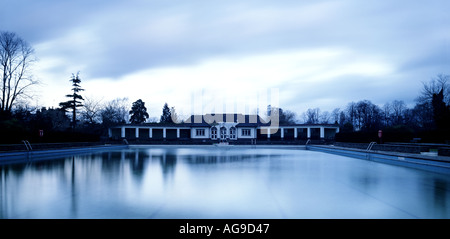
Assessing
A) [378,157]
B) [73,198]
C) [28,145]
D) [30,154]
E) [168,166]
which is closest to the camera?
[73,198]

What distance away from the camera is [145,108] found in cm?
→ 5316

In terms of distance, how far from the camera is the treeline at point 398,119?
760 inches

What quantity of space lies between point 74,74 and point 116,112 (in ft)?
27.2

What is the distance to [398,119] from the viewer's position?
1987 inches

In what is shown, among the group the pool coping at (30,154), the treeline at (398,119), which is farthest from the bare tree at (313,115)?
the pool coping at (30,154)

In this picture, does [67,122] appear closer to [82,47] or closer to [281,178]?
[82,47]

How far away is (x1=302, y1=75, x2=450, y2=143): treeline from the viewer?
1930cm

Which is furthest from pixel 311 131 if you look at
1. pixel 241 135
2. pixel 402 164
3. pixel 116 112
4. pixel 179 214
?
pixel 179 214

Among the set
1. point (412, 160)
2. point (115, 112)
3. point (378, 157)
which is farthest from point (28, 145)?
point (115, 112)

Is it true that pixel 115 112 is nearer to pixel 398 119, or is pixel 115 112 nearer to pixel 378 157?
pixel 378 157

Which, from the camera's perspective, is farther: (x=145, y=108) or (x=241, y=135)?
(x=145, y=108)

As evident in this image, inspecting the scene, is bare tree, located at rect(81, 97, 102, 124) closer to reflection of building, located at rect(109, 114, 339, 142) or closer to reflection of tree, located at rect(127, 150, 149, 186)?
reflection of building, located at rect(109, 114, 339, 142)

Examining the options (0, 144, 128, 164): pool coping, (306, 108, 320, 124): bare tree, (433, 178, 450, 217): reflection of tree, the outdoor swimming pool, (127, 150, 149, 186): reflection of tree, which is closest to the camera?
the outdoor swimming pool

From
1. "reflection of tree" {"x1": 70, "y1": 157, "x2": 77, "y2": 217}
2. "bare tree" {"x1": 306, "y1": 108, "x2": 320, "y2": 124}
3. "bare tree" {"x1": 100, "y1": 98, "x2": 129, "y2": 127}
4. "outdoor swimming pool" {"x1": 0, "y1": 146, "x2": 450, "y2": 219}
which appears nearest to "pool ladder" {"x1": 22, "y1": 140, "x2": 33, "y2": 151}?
"outdoor swimming pool" {"x1": 0, "y1": 146, "x2": 450, "y2": 219}
